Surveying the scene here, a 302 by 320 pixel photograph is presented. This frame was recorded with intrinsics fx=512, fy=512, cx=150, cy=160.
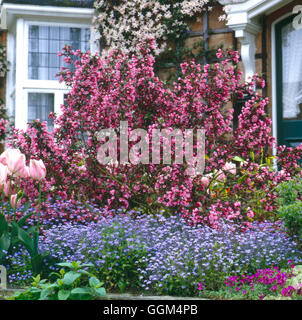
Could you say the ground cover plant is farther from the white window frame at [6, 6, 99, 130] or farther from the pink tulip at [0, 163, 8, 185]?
the white window frame at [6, 6, 99, 130]

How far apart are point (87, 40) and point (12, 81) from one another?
5.18 feet

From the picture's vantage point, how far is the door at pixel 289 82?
7426mm

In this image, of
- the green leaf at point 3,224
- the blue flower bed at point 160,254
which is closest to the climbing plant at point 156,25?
the blue flower bed at point 160,254

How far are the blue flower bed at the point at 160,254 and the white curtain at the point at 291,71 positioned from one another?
3421 millimetres

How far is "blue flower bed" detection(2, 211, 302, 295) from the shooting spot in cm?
372

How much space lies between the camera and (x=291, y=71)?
7.50 metres

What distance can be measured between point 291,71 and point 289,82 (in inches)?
6.4

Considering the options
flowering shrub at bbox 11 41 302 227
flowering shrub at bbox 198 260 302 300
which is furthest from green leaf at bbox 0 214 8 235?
flowering shrub at bbox 198 260 302 300

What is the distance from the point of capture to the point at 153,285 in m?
3.79

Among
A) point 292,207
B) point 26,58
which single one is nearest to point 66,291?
point 292,207

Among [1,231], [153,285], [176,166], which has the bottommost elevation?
[153,285]

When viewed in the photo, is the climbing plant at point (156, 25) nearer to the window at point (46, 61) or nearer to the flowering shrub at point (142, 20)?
the flowering shrub at point (142, 20)
